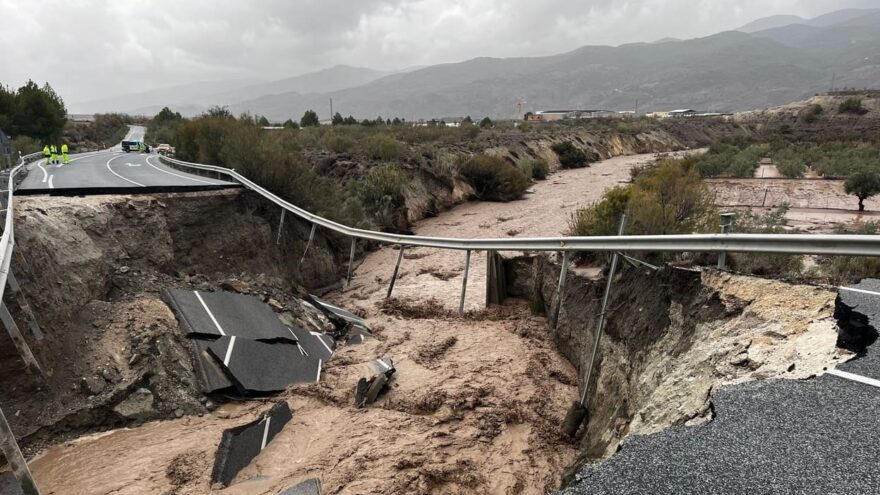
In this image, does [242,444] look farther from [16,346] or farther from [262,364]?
[16,346]

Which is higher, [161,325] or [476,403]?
[161,325]

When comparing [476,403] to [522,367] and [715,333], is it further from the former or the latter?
[715,333]

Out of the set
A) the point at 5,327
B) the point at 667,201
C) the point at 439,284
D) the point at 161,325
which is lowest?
the point at 439,284

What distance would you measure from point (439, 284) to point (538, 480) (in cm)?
1047

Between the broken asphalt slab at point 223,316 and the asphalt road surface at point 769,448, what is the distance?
7.64 metres

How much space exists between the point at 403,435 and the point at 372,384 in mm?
1531

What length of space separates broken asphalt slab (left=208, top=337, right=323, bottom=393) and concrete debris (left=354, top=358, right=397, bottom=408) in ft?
4.03

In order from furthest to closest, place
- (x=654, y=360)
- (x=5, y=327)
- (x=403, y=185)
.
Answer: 1. (x=403, y=185)
2. (x=5, y=327)
3. (x=654, y=360)

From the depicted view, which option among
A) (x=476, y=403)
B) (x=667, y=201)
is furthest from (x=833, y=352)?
(x=667, y=201)

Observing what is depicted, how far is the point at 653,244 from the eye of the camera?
19.5 ft

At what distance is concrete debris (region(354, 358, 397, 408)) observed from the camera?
7773 millimetres

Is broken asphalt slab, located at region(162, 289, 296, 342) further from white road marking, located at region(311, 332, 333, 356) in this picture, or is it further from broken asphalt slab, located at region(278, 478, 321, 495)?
broken asphalt slab, located at region(278, 478, 321, 495)

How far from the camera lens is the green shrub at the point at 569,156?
48.8 m

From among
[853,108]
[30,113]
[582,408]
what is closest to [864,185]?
[582,408]
